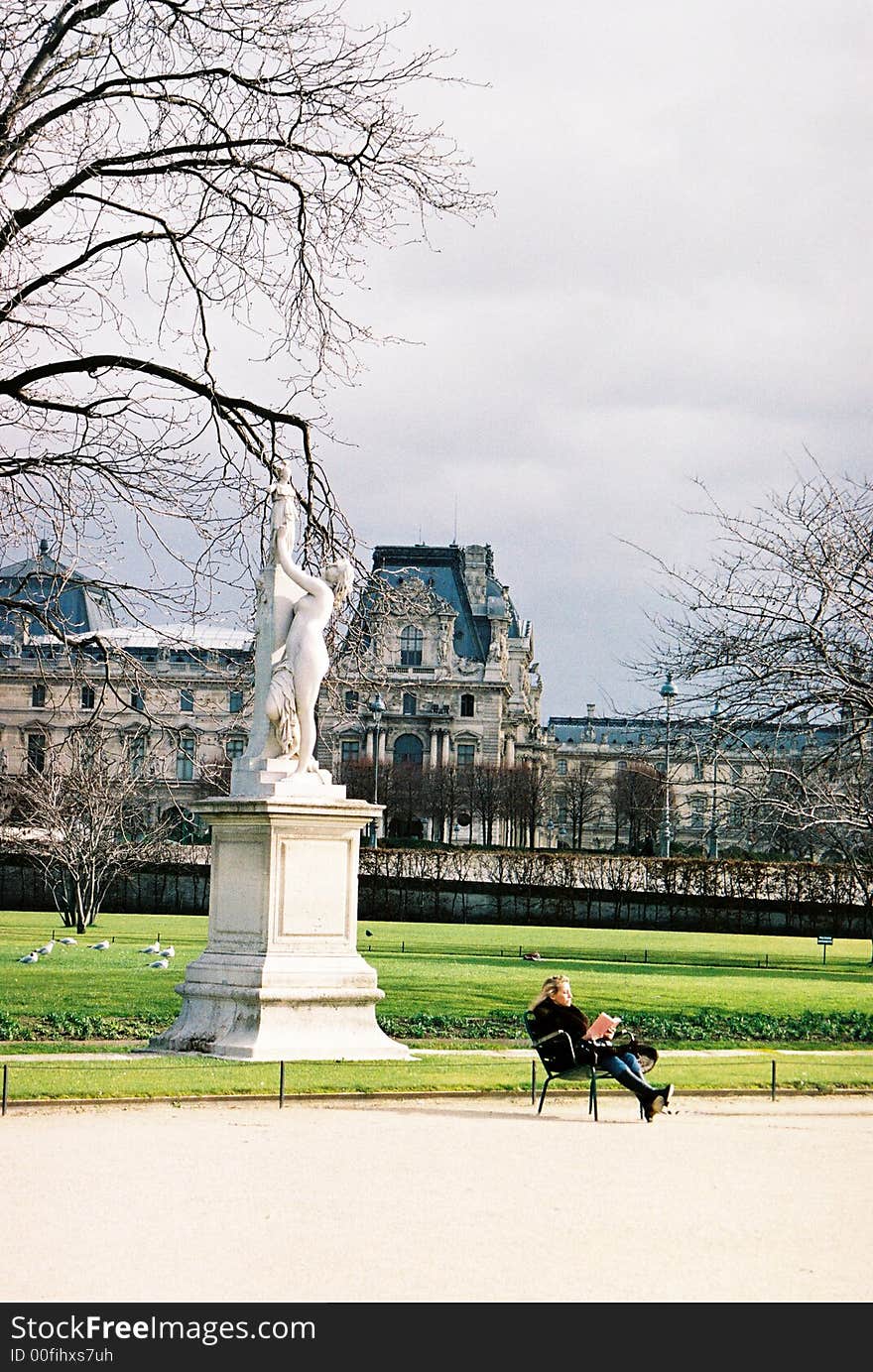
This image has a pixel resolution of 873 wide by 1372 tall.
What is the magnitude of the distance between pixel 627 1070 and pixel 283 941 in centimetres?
317

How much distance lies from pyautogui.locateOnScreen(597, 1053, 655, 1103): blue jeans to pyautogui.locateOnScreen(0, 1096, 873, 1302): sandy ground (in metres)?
0.27

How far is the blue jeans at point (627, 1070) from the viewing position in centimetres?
1239

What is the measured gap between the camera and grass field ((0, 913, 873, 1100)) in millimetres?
13328

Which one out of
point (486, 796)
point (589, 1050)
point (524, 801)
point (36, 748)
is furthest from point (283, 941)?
point (524, 801)

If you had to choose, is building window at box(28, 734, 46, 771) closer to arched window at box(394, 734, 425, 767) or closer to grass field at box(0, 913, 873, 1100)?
grass field at box(0, 913, 873, 1100)

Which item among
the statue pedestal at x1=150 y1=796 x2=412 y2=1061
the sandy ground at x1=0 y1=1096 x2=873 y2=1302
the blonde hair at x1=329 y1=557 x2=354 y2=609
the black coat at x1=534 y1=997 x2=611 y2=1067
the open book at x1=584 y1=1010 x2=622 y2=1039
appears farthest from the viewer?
the blonde hair at x1=329 y1=557 x2=354 y2=609

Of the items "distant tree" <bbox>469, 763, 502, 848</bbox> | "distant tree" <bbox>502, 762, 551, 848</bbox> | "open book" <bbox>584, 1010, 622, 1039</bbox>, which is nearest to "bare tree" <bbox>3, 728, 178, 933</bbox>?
"open book" <bbox>584, 1010, 622, 1039</bbox>

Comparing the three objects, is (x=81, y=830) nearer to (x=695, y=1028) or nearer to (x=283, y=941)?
(x=695, y=1028)

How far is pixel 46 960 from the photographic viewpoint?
27281mm

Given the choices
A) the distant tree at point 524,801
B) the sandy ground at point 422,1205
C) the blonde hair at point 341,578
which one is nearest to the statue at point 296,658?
the blonde hair at point 341,578

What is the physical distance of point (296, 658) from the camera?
14.4 metres

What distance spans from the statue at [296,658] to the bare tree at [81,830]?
83.4 feet

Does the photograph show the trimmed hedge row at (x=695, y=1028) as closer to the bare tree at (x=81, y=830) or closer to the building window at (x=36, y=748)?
the building window at (x=36, y=748)
